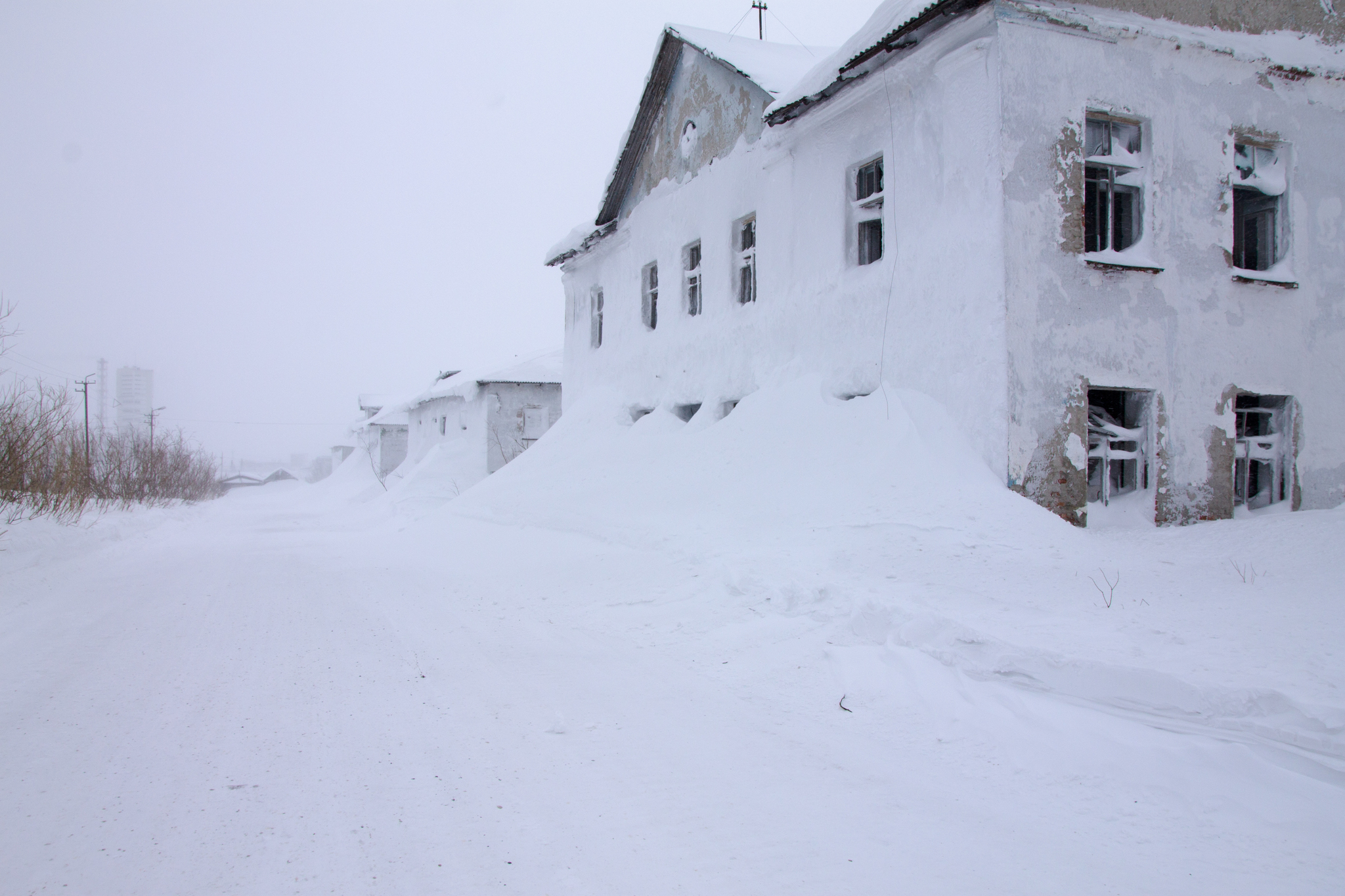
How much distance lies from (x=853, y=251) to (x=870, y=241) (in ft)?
1.24

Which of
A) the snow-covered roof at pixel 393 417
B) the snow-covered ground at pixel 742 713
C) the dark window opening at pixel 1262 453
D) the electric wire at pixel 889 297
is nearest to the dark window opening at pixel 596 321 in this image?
the electric wire at pixel 889 297

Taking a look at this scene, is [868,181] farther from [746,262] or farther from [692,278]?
[692,278]

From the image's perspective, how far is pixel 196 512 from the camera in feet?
87.2

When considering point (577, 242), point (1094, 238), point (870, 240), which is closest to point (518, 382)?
point (577, 242)

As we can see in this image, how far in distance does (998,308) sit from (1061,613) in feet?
12.7

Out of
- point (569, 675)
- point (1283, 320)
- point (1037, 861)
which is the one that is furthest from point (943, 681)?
point (1283, 320)

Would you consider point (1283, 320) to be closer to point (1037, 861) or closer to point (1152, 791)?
point (1152, 791)

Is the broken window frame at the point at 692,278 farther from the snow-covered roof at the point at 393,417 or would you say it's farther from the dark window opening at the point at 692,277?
the snow-covered roof at the point at 393,417

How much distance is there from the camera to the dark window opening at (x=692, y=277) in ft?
49.8

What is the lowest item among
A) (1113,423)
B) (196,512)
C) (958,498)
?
(196,512)

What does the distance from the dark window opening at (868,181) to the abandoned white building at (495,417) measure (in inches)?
649

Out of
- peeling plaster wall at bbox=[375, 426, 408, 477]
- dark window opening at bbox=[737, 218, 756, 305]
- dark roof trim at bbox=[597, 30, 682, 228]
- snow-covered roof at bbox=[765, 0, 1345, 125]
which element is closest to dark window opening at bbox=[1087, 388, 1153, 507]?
snow-covered roof at bbox=[765, 0, 1345, 125]

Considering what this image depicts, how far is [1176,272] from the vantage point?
9156 mm

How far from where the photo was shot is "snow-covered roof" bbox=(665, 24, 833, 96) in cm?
1259
